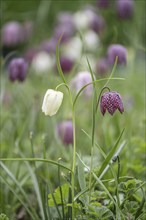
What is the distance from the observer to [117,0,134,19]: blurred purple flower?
3.24 meters

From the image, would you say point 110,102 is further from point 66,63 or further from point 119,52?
point 66,63

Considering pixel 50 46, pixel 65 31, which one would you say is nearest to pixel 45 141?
pixel 50 46

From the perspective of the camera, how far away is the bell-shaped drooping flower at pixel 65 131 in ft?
6.02

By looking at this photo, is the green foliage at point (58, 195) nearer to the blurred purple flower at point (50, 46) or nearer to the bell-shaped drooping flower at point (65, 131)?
the bell-shaped drooping flower at point (65, 131)

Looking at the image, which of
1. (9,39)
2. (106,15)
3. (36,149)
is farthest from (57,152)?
(106,15)

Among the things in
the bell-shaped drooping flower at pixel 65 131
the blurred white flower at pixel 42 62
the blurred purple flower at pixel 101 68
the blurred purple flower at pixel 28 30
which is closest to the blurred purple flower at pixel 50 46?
the blurred white flower at pixel 42 62

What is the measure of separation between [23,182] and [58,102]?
1.34ft

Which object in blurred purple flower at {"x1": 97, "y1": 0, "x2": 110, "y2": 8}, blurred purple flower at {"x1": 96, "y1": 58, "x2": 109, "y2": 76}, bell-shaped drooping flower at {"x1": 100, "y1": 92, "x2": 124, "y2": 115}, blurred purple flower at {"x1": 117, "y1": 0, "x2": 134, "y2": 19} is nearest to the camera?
bell-shaped drooping flower at {"x1": 100, "y1": 92, "x2": 124, "y2": 115}

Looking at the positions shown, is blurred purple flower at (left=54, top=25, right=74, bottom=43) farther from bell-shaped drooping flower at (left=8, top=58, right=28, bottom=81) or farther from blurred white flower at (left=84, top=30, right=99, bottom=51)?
bell-shaped drooping flower at (left=8, top=58, right=28, bottom=81)

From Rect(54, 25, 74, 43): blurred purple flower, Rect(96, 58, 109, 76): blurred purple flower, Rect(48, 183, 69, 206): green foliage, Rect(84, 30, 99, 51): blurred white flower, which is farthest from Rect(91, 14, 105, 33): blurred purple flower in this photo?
Rect(48, 183, 69, 206): green foliage

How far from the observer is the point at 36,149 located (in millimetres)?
1828

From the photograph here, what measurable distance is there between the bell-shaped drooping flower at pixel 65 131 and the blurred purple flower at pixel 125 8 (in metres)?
1.52

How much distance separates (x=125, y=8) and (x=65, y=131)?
5.34ft

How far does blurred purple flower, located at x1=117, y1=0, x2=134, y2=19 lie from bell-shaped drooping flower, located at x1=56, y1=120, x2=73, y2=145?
1.52 metres
